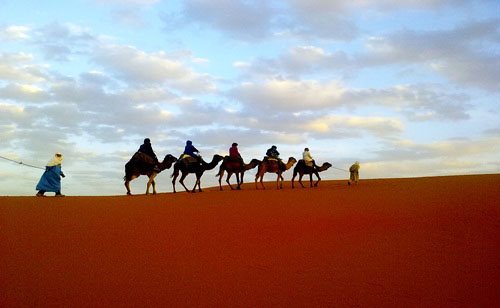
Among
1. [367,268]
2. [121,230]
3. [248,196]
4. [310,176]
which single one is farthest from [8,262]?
[310,176]

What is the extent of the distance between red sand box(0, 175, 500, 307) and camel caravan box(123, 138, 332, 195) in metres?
5.27

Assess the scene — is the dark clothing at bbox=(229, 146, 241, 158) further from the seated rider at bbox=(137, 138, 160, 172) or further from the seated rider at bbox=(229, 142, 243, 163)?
the seated rider at bbox=(137, 138, 160, 172)

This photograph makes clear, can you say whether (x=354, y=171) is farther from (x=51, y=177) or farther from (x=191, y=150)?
(x=51, y=177)

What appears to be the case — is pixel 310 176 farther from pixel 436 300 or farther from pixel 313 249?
pixel 436 300

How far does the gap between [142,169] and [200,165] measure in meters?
2.93

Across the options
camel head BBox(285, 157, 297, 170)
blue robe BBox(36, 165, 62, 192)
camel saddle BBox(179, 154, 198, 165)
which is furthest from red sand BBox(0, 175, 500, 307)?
camel head BBox(285, 157, 297, 170)

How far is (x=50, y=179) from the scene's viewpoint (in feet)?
63.4

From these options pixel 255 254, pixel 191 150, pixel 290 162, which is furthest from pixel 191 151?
pixel 255 254

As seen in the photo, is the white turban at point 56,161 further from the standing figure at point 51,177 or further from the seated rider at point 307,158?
the seated rider at point 307,158

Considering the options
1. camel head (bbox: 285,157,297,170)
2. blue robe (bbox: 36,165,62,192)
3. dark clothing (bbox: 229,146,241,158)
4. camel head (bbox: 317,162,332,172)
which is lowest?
blue robe (bbox: 36,165,62,192)

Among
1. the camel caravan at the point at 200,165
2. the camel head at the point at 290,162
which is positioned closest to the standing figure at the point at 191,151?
the camel caravan at the point at 200,165

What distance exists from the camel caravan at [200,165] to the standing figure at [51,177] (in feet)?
11.8

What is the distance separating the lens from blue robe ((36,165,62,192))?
756 inches

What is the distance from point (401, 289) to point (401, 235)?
141 inches
